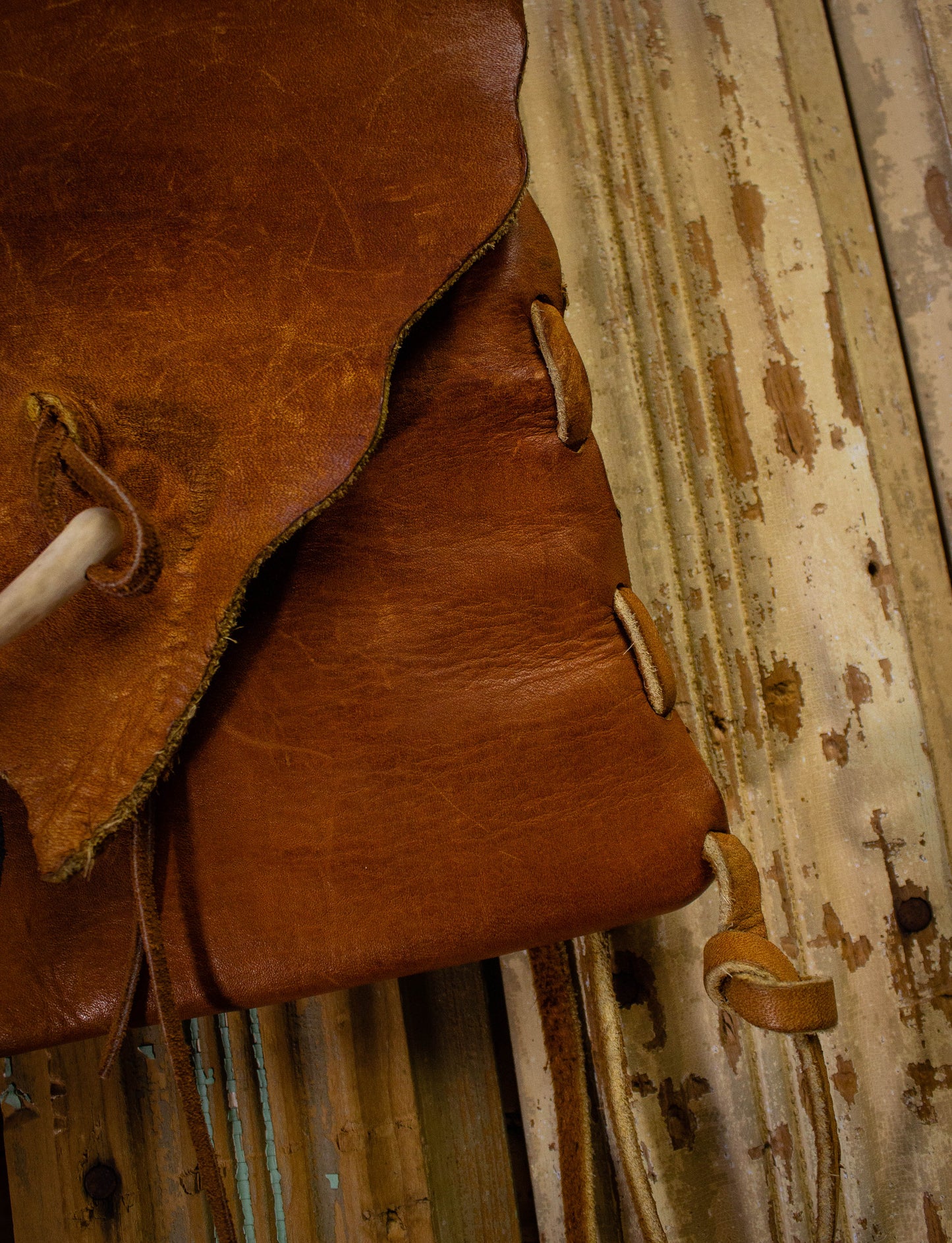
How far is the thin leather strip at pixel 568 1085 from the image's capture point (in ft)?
2.13

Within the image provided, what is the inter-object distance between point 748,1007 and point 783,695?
0.32 m

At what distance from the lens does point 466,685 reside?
56 cm

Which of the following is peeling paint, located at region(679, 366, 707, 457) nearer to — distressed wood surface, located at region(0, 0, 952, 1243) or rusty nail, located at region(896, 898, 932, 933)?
distressed wood surface, located at region(0, 0, 952, 1243)

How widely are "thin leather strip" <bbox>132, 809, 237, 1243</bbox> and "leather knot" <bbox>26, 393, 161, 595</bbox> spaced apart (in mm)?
147

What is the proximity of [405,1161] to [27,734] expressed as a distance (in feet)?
1.74

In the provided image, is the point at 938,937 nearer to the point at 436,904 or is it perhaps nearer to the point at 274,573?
the point at 436,904

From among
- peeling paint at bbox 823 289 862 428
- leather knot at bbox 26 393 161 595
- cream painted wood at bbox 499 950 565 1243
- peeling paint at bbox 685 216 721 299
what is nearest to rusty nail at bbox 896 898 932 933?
cream painted wood at bbox 499 950 565 1243

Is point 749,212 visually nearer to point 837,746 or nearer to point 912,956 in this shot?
point 837,746

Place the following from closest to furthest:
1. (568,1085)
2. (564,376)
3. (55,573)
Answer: (55,573)
(564,376)
(568,1085)

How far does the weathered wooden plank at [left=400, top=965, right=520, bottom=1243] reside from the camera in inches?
30.8

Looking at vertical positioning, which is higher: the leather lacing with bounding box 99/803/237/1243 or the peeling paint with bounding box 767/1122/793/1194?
the leather lacing with bounding box 99/803/237/1243

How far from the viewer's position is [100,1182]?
2.48 ft

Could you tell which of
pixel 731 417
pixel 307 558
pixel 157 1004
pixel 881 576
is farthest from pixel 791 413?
pixel 157 1004

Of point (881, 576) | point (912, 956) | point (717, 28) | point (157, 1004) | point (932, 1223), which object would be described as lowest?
point (932, 1223)
